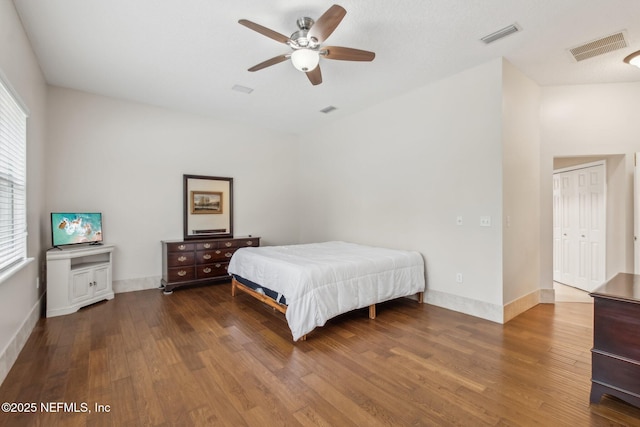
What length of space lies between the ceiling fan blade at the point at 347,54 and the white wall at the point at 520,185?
5.71 feet

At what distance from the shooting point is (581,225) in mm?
4719

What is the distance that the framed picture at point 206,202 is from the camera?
520cm

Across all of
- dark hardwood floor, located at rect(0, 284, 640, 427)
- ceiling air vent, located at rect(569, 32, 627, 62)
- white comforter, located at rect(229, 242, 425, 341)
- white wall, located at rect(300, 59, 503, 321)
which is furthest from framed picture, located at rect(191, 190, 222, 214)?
ceiling air vent, located at rect(569, 32, 627, 62)

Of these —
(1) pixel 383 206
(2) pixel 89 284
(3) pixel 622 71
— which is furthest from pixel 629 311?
(2) pixel 89 284

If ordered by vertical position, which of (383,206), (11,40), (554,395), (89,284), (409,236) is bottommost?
(554,395)

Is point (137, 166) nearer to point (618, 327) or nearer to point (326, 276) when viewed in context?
point (326, 276)

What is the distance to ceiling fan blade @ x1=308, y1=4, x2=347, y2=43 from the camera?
2.09 meters

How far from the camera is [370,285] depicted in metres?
3.37

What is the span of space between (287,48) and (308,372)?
3.14 m

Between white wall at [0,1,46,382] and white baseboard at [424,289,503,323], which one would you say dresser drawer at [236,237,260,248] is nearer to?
white wall at [0,1,46,382]

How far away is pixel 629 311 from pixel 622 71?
11.1ft

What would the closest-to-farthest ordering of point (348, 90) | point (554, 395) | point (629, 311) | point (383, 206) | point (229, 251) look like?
point (629, 311)
point (554, 395)
point (348, 90)
point (383, 206)
point (229, 251)

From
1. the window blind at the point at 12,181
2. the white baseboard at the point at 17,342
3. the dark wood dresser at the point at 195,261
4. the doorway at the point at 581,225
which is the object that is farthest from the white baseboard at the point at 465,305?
the window blind at the point at 12,181

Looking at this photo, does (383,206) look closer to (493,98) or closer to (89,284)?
(493,98)
